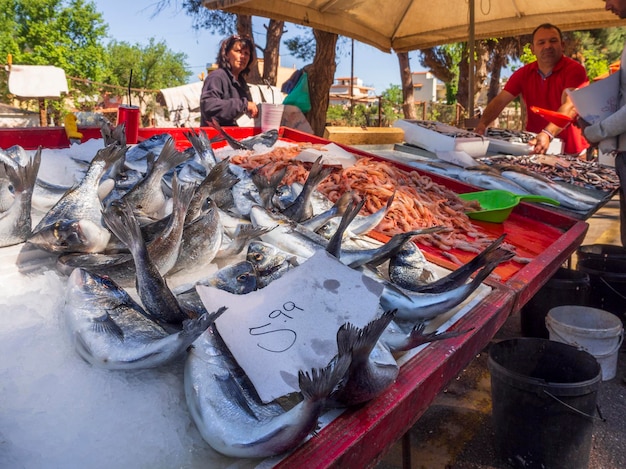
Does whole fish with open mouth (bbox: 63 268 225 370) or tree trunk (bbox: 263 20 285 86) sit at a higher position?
tree trunk (bbox: 263 20 285 86)

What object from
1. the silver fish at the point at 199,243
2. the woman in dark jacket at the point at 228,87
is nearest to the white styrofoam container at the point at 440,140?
the woman in dark jacket at the point at 228,87

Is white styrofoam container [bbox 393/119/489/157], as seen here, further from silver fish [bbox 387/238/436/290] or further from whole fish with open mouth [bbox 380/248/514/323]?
whole fish with open mouth [bbox 380/248/514/323]

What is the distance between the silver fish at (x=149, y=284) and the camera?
130 cm

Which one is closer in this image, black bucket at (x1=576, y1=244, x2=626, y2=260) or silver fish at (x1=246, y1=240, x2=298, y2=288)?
silver fish at (x1=246, y1=240, x2=298, y2=288)

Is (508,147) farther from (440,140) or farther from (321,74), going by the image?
(321,74)

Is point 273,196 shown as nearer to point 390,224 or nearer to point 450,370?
point 390,224

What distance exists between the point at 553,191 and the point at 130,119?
359cm

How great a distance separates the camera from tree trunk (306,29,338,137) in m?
8.09

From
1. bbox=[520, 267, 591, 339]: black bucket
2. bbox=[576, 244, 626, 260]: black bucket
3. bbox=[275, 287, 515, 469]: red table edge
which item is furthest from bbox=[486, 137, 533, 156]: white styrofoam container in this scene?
bbox=[275, 287, 515, 469]: red table edge

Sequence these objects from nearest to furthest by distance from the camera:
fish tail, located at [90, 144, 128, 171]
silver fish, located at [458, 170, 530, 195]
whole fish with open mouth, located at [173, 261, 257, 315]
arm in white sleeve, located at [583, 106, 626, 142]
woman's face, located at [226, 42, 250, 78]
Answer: whole fish with open mouth, located at [173, 261, 257, 315], fish tail, located at [90, 144, 128, 171], silver fish, located at [458, 170, 530, 195], arm in white sleeve, located at [583, 106, 626, 142], woman's face, located at [226, 42, 250, 78]

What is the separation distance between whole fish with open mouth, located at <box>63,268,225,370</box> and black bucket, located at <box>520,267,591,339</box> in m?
3.83

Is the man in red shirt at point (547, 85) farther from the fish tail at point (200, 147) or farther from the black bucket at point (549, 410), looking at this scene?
the fish tail at point (200, 147)

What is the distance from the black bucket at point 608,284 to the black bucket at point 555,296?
0.21m

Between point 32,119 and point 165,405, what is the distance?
18.2 meters
